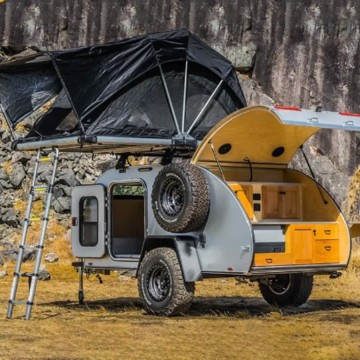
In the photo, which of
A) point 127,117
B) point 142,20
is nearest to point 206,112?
point 127,117

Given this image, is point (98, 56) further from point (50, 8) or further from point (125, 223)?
point (50, 8)

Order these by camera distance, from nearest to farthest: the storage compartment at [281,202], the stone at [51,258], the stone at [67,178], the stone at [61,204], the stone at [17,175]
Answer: the storage compartment at [281,202]
the stone at [51,258]
the stone at [61,204]
the stone at [67,178]
the stone at [17,175]

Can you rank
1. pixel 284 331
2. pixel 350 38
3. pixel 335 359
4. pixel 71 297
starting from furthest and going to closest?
pixel 350 38
pixel 71 297
pixel 284 331
pixel 335 359

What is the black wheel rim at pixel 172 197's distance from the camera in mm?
12703

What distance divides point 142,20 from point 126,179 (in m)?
15.8

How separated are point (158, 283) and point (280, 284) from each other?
→ 7.96ft

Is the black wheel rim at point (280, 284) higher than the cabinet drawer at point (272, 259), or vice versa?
the cabinet drawer at point (272, 259)

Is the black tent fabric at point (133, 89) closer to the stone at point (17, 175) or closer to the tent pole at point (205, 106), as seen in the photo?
the tent pole at point (205, 106)

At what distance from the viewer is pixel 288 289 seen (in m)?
14.2

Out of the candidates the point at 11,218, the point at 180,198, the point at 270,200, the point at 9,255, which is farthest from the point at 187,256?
the point at 11,218

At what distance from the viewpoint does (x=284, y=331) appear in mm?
10977

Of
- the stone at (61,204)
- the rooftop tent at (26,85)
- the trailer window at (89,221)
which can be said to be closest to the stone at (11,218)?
the stone at (61,204)

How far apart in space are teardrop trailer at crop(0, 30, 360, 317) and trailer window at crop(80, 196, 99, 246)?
0.02m

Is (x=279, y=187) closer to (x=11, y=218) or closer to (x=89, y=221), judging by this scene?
(x=89, y=221)
